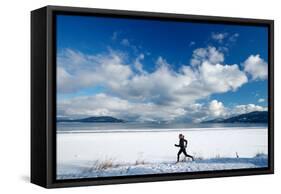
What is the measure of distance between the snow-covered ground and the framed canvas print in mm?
13

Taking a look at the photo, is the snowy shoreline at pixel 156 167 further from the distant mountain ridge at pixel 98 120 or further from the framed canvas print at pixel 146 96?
the distant mountain ridge at pixel 98 120

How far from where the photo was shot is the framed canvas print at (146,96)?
27.9ft

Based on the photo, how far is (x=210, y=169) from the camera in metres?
9.52

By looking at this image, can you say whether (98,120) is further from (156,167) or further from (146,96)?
(156,167)

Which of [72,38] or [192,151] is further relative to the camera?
[192,151]

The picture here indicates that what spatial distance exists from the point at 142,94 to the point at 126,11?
105 cm

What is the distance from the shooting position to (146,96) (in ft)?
29.7

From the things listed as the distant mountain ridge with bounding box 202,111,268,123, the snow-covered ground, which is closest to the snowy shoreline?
the snow-covered ground

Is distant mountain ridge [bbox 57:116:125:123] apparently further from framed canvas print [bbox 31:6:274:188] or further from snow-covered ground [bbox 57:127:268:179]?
snow-covered ground [bbox 57:127:268:179]

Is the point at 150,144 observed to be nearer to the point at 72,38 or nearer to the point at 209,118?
the point at 209,118

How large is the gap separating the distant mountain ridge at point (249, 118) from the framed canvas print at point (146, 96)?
0.6 inches

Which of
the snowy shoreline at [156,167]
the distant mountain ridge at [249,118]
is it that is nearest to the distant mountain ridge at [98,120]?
the snowy shoreline at [156,167]

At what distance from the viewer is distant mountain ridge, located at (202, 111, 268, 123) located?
9666 millimetres

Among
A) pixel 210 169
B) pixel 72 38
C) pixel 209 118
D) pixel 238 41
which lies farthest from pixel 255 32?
pixel 72 38
